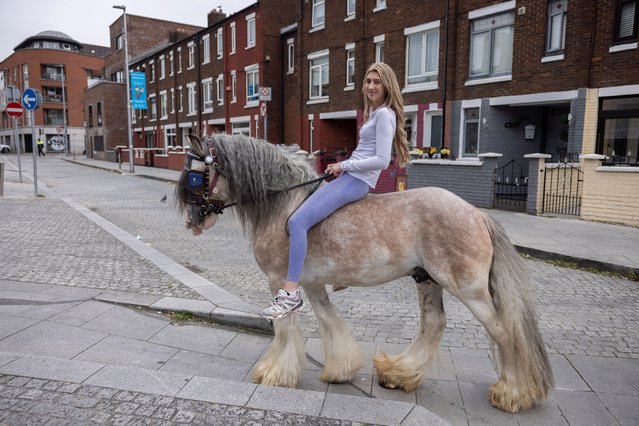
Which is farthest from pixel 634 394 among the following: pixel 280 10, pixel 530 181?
pixel 280 10

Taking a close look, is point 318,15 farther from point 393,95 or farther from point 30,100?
point 393,95

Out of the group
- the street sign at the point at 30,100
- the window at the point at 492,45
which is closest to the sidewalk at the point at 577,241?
the window at the point at 492,45

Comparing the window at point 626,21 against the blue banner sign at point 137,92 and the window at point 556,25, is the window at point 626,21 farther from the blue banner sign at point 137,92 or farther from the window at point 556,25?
the blue banner sign at point 137,92

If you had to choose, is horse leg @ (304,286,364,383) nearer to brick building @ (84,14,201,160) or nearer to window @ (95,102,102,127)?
brick building @ (84,14,201,160)

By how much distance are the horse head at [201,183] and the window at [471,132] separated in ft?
52.6

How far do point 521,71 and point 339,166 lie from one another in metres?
15.1

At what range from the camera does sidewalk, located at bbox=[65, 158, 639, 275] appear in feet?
25.4

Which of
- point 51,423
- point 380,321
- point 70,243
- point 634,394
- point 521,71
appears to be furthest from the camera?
point 521,71

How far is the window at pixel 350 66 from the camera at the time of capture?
23266 mm

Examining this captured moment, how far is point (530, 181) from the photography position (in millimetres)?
12578

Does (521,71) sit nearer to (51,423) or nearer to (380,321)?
(380,321)

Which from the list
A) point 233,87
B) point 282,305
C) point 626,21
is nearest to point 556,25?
point 626,21

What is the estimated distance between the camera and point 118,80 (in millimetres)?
Result: 52719

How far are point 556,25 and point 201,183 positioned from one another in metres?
15.6
